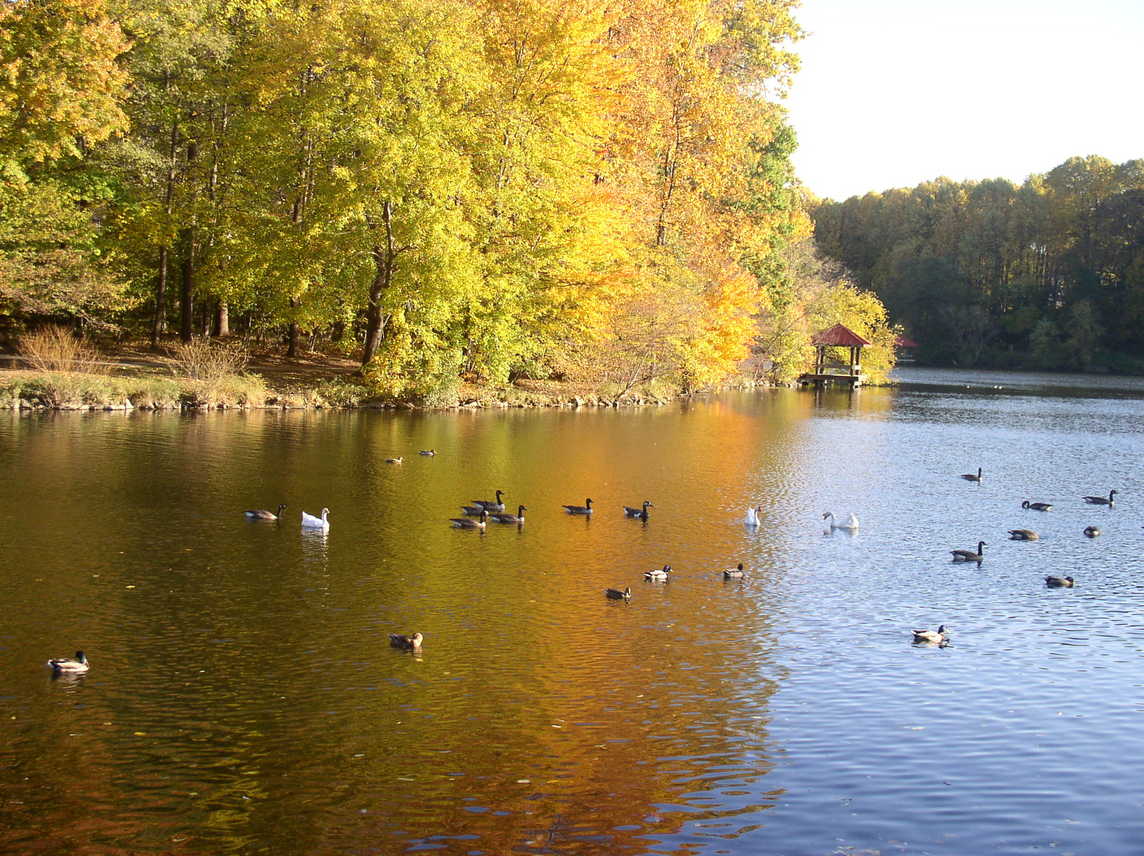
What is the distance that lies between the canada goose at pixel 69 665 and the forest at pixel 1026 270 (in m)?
110

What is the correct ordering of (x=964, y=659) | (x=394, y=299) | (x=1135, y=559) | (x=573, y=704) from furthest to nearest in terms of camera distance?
1. (x=394, y=299)
2. (x=1135, y=559)
3. (x=964, y=659)
4. (x=573, y=704)

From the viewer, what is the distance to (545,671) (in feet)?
43.7

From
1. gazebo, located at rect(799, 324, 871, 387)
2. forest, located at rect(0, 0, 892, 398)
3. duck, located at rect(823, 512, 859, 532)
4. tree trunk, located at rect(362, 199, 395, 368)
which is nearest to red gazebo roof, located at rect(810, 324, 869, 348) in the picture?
gazebo, located at rect(799, 324, 871, 387)

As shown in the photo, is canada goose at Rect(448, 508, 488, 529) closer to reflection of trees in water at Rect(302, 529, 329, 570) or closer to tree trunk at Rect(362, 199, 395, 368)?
reflection of trees in water at Rect(302, 529, 329, 570)

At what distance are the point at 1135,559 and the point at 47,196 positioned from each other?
123ft

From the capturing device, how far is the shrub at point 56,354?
3869cm

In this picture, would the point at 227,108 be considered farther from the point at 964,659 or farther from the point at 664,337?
the point at 964,659

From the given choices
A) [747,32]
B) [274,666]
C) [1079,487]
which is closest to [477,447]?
[1079,487]

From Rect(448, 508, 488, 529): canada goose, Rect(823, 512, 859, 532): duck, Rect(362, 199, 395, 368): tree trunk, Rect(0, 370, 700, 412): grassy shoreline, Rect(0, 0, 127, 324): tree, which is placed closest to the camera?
Rect(448, 508, 488, 529): canada goose

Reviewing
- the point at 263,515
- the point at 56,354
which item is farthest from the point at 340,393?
the point at 263,515

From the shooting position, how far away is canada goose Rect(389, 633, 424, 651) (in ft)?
44.5

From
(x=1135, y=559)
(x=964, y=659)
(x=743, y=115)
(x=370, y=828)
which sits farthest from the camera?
(x=743, y=115)

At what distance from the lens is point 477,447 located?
3369 centimetres

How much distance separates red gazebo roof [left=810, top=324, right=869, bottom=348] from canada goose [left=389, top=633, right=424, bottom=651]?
68.7 metres
